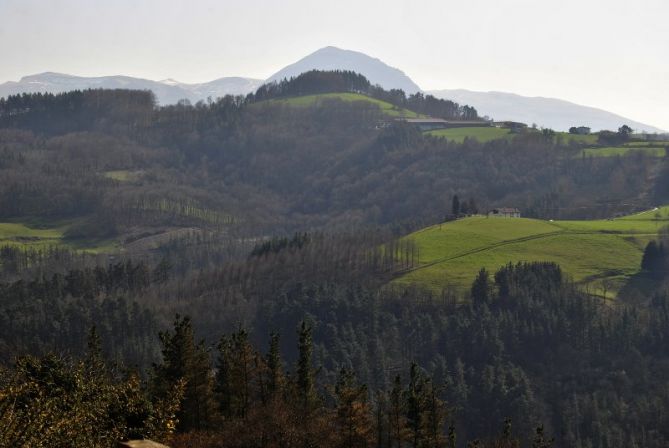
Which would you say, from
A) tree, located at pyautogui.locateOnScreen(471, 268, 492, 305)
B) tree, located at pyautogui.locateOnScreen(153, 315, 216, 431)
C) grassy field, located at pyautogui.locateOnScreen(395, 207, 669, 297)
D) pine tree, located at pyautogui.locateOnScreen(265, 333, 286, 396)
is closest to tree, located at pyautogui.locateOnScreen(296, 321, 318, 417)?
pine tree, located at pyautogui.locateOnScreen(265, 333, 286, 396)

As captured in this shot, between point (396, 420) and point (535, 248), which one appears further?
point (535, 248)

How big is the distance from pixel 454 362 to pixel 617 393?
23.7 metres

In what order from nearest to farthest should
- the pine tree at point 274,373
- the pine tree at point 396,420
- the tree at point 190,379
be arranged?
the pine tree at point 396,420 → the tree at point 190,379 → the pine tree at point 274,373

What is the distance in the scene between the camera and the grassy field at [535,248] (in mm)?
149125

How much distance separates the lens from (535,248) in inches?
6388

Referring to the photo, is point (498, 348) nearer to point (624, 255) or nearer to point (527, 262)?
point (527, 262)

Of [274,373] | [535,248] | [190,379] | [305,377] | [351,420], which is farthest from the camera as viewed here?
[535,248]

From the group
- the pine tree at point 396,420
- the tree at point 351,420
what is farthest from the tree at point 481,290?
the tree at point 351,420

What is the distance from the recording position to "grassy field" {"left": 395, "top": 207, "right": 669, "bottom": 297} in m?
149

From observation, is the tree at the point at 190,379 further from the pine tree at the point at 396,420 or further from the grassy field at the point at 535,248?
the grassy field at the point at 535,248

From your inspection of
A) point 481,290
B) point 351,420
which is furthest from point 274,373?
point 481,290

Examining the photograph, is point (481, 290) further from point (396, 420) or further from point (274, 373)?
point (396, 420)

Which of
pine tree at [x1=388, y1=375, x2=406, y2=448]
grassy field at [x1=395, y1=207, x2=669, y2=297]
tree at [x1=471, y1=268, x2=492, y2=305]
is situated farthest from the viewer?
grassy field at [x1=395, y1=207, x2=669, y2=297]

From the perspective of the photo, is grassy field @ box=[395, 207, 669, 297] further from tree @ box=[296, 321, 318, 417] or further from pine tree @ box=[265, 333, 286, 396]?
pine tree @ box=[265, 333, 286, 396]
